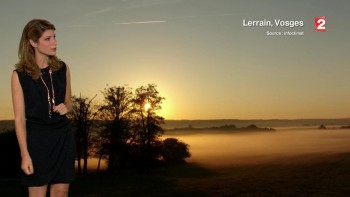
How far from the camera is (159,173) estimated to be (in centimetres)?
7425

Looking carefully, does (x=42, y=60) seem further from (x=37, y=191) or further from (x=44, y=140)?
(x=37, y=191)

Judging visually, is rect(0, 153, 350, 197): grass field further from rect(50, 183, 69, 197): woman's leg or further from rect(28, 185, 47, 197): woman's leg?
rect(28, 185, 47, 197): woman's leg

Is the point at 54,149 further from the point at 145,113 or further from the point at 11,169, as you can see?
the point at 11,169

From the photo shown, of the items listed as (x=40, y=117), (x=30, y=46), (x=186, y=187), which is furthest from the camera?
(x=186, y=187)

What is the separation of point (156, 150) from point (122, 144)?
5.82 metres

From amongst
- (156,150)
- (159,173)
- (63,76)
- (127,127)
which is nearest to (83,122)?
(127,127)

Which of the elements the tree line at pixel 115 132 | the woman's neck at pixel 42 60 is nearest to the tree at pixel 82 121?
the tree line at pixel 115 132

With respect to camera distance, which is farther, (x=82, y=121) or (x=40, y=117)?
(x=82, y=121)

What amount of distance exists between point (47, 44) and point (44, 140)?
1146mm

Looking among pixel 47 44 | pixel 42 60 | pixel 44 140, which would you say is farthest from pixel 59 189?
pixel 47 44

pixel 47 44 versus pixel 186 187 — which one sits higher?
pixel 47 44

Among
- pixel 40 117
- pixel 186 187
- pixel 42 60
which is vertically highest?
pixel 42 60

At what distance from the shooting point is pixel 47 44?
5008 millimetres

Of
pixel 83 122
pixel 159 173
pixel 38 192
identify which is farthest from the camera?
pixel 159 173
